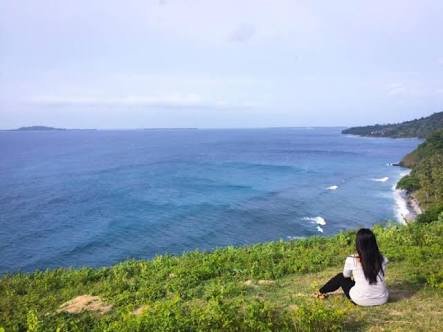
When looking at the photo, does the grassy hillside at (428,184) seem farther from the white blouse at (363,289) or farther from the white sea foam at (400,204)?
the white blouse at (363,289)

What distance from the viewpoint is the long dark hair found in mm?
7879

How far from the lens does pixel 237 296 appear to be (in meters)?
9.41

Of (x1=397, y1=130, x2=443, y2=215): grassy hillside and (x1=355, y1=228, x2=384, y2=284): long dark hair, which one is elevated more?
(x1=355, y1=228, x2=384, y2=284): long dark hair

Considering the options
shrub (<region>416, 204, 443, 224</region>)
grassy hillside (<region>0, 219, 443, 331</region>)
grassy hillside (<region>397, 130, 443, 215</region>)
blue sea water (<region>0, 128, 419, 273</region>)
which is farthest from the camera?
grassy hillside (<region>397, 130, 443, 215</region>)

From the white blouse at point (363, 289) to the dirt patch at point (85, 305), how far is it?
17.4 ft

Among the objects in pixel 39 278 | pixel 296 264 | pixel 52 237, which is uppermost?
pixel 296 264

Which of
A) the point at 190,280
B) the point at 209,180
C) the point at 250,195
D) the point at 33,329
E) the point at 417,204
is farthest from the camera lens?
the point at 209,180

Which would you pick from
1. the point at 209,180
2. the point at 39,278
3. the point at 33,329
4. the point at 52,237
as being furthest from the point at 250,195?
the point at 33,329

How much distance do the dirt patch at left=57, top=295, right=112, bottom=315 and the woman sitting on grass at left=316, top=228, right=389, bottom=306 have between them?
5251mm

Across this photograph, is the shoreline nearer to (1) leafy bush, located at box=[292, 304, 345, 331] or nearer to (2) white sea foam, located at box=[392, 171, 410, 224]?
(2) white sea foam, located at box=[392, 171, 410, 224]

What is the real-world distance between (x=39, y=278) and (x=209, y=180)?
254 ft

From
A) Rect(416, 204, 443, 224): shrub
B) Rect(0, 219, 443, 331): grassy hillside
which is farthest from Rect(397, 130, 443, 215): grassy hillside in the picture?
Rect(0, 219, 443, 331): grassy hillside

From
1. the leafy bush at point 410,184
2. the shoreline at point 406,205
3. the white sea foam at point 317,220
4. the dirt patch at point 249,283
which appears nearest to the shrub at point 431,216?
the white sea foam at point 317,220

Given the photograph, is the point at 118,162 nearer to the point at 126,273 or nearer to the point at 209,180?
the point at 209,180
